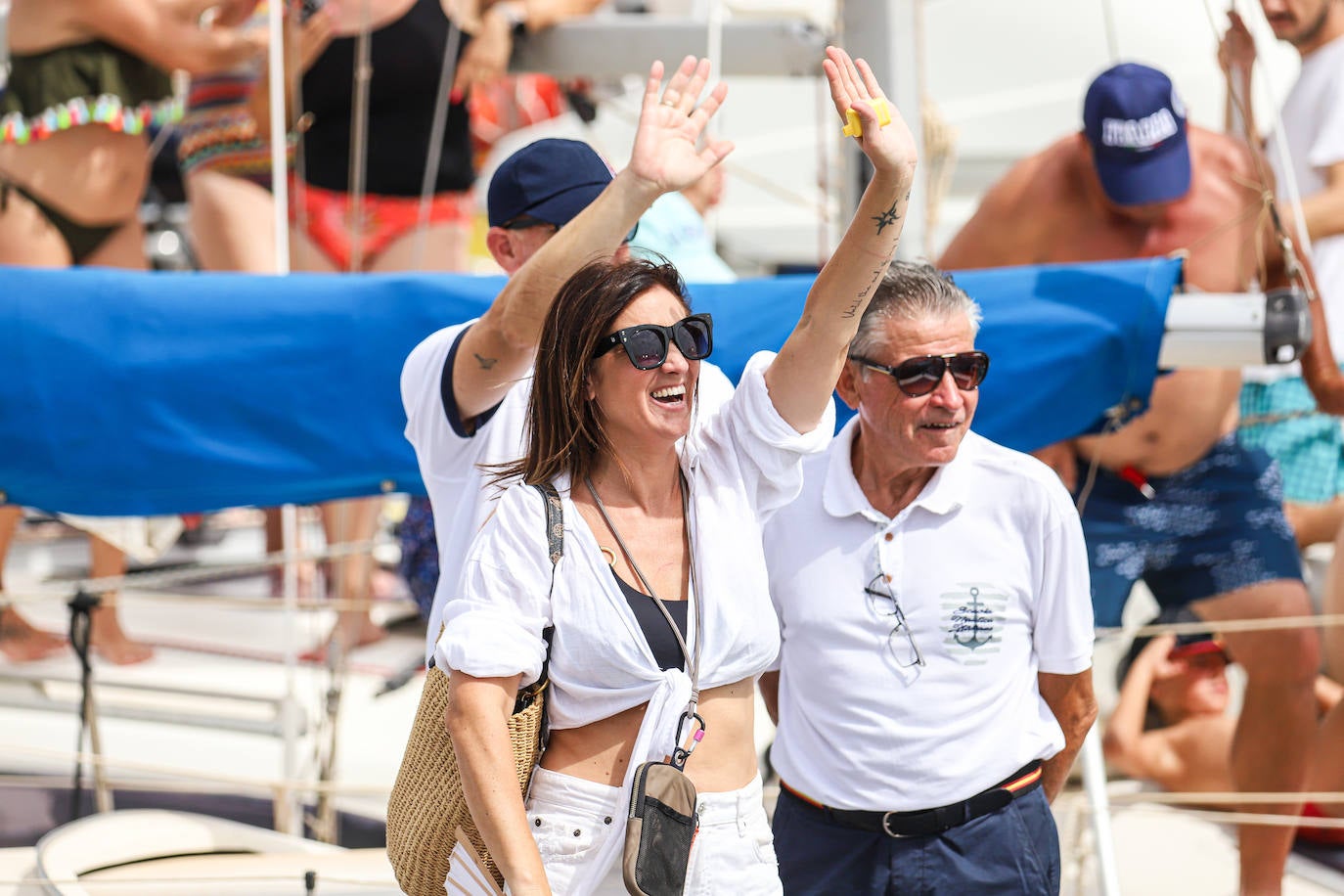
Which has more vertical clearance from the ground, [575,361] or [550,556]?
[575,361]

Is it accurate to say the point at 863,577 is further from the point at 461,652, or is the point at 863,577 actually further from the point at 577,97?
the point at 577,97

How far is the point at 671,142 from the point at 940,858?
3.41 feet

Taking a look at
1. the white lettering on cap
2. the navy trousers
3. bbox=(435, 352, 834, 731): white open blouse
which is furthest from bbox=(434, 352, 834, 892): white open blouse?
the white lettering on cap

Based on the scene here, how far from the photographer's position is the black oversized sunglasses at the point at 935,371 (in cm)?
203

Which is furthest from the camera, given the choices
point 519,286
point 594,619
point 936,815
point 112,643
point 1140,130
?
point 112,643

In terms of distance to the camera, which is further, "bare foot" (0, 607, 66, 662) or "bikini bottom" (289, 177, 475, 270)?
"bare foot" (0, 607, 66, 662)

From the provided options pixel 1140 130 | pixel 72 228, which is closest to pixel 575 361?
pixel 1140 130

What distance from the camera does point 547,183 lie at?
2.17 metres

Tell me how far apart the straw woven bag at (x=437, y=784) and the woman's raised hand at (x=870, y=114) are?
1.77ft

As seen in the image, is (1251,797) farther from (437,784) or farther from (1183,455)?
(437,784)

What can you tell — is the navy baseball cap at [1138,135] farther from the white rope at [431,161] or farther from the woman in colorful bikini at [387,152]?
the white rope at [431,161]

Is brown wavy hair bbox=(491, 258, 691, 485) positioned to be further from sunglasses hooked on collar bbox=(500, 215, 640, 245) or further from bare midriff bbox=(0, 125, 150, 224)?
bare midriff bbox=(0, 125, 150, 224)

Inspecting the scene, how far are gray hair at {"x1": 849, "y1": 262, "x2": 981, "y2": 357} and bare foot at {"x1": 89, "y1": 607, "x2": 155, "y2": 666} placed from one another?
3.17 meters

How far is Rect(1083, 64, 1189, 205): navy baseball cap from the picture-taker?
3162mm
